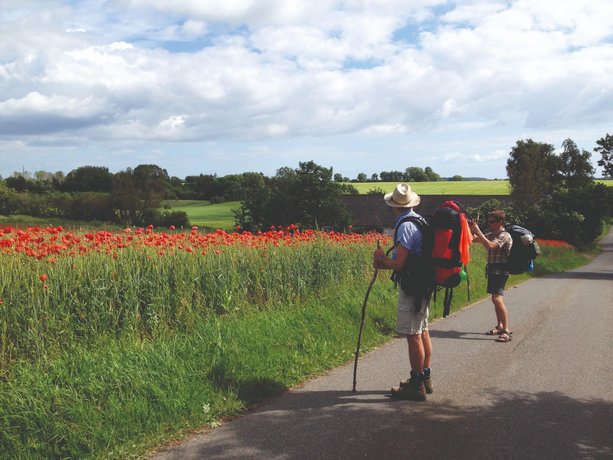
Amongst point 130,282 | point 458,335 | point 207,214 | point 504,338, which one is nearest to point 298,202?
point 207,214

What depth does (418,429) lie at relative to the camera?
4.97 m

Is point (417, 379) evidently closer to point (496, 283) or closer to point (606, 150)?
point (496, 283)

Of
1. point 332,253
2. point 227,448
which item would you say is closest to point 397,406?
point 227,448

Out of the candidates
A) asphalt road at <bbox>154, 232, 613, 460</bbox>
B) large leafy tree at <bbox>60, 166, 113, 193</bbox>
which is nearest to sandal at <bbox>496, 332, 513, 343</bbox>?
asphalt road at <bbox>154, 232, 613, 460</bbox>

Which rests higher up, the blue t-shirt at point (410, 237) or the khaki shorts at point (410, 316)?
the blue t-shirt at point (410, 237)

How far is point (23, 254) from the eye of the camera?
6707 millimetres

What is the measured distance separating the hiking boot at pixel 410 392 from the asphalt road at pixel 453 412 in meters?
0.07

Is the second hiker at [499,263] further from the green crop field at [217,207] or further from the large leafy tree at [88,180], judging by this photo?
the large leafy tree at [88,180]

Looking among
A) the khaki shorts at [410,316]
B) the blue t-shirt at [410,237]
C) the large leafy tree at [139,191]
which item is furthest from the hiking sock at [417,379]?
→ the large leafy tree at [139,191]

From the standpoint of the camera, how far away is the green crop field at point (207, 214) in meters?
55.9

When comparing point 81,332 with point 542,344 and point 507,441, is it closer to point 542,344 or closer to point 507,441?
point 507,441

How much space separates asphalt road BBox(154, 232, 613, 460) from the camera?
4.53 m

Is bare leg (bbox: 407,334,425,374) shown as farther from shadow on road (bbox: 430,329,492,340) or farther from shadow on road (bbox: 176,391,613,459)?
shadow on road (bbox: 430,329,492,340)

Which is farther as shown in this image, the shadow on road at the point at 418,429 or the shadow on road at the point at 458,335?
the shadow on road at the point at 458,335
